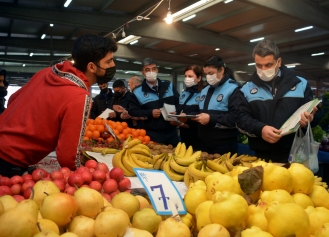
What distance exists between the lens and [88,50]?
7.42 ft

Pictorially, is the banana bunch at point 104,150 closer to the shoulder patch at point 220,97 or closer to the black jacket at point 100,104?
the shoulder patch at point 220,97

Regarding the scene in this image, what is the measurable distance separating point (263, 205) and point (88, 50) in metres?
1.48

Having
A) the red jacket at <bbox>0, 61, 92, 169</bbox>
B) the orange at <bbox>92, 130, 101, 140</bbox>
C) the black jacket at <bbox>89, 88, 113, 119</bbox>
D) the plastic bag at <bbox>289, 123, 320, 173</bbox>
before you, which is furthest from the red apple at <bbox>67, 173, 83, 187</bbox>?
the black jacket at <bbox>89, 88, 113, 119</bbox>

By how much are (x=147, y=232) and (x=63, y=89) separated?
3.76 feet

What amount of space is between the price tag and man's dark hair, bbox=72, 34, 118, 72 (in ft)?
3.32

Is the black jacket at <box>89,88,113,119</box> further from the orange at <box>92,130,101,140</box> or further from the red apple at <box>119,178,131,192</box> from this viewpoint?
the red apple at <box>119,178,131,192</box>

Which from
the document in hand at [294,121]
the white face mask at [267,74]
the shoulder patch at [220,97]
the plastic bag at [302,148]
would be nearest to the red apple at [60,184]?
the document in hand at [294,121]

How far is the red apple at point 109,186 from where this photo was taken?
1680mm

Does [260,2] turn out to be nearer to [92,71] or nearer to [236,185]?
[92,71]

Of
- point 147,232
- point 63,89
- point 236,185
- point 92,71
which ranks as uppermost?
point 92,71

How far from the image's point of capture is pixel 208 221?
1.31 metres

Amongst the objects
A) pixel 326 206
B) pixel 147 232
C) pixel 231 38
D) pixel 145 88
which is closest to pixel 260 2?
pixel 145 88

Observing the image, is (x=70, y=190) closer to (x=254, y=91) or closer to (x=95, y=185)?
(x=95, y=185)

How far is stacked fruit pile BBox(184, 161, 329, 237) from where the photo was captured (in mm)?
1153
